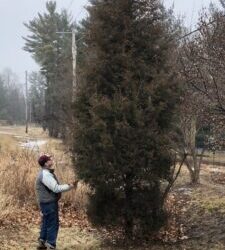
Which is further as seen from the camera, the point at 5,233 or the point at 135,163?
the point at 5,233

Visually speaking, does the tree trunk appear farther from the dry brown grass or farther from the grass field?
the dry brown grass

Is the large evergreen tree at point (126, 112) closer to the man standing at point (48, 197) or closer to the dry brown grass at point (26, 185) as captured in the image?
the man standing at point (48, 197)

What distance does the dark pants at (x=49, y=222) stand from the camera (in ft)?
30.6

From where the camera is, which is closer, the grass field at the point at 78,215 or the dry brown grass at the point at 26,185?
the grass field at the point at 78,215

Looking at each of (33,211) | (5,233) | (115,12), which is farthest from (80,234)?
(115,12)

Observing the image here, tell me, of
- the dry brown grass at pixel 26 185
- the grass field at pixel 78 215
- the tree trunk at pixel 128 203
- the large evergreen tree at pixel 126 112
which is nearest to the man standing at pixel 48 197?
the large evergreen tree at pixel 126 112

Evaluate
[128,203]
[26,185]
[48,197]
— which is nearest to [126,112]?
[128,203]

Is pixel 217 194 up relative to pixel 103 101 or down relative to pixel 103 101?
down

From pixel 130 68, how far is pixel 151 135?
1161mm

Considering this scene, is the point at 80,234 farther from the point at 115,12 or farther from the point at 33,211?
the point at 115,12

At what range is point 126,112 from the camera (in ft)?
29.2

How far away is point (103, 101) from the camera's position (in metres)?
8.89

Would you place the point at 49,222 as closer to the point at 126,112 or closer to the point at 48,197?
the point at 48,197

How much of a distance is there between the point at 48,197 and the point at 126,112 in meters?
1.91
